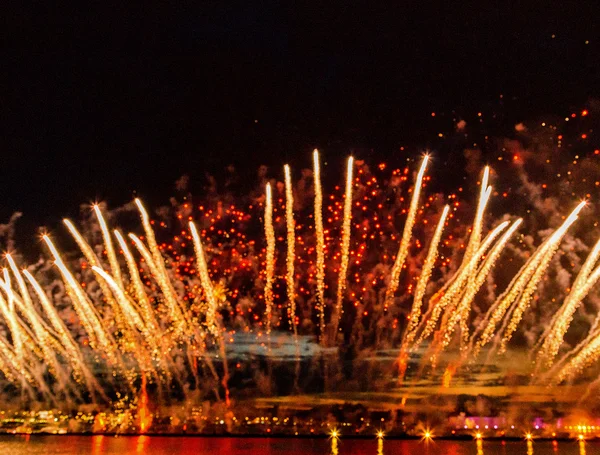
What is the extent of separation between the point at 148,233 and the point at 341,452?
12.1 meters

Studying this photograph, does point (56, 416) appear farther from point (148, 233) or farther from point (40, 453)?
point (148, 233)

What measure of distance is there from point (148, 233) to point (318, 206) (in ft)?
18.7

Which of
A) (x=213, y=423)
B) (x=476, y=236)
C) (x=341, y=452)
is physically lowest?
(x=341, y=452)

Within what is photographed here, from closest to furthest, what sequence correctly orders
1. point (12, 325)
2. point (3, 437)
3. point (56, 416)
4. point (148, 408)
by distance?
point (12, 325)
point (148, 408)
point (56, 416)
point (3, 437)

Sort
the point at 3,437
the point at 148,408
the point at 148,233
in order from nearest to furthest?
1. the point at 148,233
2. the point at 148,408
3. the point at 3,437

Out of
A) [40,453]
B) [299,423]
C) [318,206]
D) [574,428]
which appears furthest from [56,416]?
[574,428]

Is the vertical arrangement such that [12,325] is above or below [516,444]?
above

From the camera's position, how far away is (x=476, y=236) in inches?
957

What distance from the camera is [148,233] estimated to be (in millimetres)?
26016

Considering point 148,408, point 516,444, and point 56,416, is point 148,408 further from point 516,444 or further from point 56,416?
point 516,444

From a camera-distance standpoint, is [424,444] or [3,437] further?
[3,437]

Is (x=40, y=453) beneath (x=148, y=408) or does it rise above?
beneath

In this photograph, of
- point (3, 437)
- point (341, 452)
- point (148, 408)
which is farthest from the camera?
point (3, 437)

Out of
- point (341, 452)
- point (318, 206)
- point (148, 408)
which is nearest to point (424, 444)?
point (341, 452)
